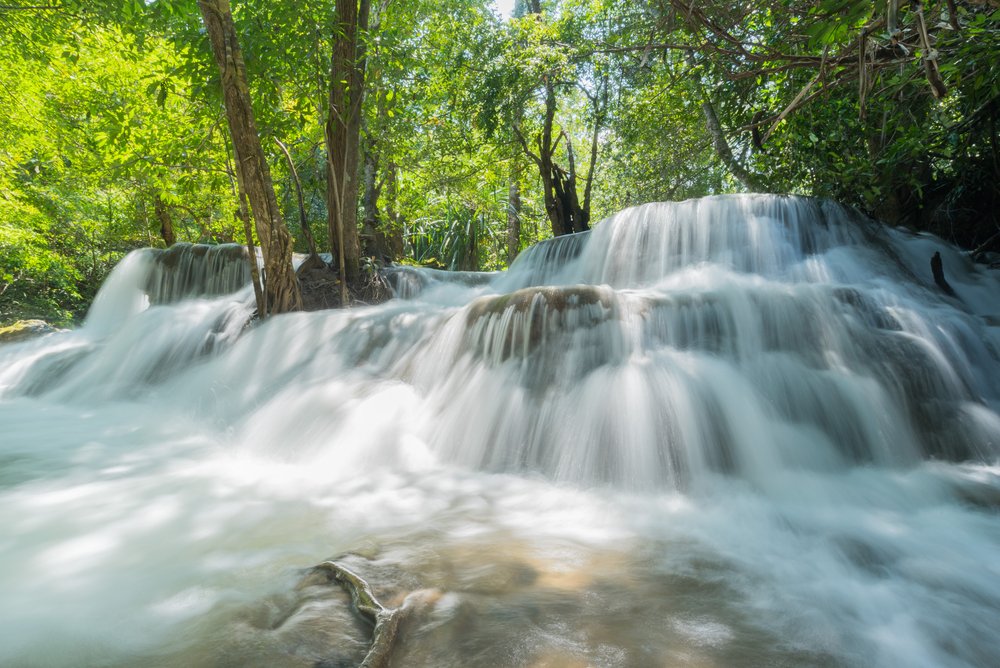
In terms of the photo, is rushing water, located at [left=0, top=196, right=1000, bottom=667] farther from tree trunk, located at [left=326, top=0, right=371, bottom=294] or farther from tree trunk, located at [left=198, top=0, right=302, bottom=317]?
tree trunk, located at [left=326, top=0, right=371, bottom=294]

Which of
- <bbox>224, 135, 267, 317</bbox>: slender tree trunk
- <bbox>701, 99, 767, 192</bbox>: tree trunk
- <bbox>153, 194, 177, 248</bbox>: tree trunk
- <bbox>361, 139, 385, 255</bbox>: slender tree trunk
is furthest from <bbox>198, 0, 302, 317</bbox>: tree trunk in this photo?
<bbox>701, 99, 767, 192</bbox>: tree trunk

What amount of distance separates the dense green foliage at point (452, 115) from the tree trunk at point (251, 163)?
1.71ft

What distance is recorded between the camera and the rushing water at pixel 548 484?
1.43 metres

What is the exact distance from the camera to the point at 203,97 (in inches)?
238

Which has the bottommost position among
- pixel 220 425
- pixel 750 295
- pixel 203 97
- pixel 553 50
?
pixel 220 425

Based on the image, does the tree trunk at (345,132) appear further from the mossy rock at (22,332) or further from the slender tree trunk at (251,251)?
the mossy rock at (22,332)

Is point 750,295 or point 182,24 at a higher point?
point 182,24

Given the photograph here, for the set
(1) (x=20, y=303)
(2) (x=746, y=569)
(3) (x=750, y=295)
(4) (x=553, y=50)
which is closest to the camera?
(2) (x=746, y=569)

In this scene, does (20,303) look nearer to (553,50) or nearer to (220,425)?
(220,425)

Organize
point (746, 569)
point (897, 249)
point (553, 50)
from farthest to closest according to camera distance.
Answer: point (553, 50), point (897, 249), point (746, 569)

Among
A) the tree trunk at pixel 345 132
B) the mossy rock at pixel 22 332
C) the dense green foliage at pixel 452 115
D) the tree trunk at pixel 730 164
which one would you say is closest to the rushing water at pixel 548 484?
the dense green foliage at pixel 452 115

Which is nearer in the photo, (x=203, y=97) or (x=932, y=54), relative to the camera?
(x=932, y=54)

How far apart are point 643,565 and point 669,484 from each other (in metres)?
0.93

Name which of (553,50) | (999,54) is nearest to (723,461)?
(999,54)
